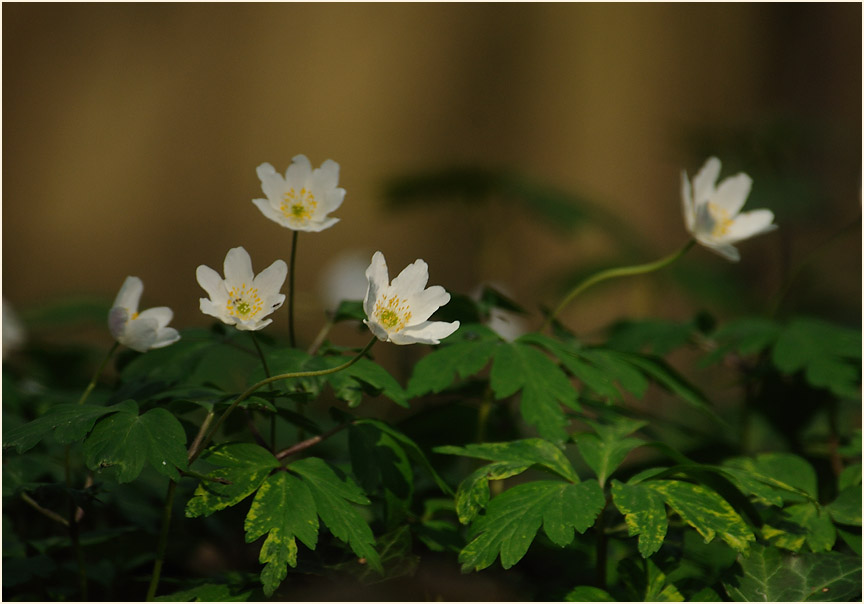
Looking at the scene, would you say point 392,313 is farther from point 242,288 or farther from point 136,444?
point 136,444

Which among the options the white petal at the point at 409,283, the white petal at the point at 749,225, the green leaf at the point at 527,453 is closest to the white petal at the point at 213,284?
the white petal at the point at 409,283

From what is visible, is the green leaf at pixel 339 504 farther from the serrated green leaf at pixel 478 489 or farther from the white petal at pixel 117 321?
the white petal at pixel 117 321

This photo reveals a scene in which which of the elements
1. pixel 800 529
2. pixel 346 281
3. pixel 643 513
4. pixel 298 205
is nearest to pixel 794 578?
pixel 800 529

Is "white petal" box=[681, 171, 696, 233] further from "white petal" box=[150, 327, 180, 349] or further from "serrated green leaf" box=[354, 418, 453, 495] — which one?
"white petal" box=[150, 327, 180, 349]

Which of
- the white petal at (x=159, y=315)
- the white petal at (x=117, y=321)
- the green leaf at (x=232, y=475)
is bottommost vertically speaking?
the green leaf at (x=232, y=475)

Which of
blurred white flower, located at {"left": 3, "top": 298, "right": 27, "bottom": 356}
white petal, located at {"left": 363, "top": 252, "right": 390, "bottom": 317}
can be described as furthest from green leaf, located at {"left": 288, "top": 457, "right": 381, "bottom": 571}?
blurred white flower, located at {"left": 3, "top": 298, "right": 27, "bottom": 356}

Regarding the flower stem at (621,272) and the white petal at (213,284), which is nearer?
the white petal at (213,284)
